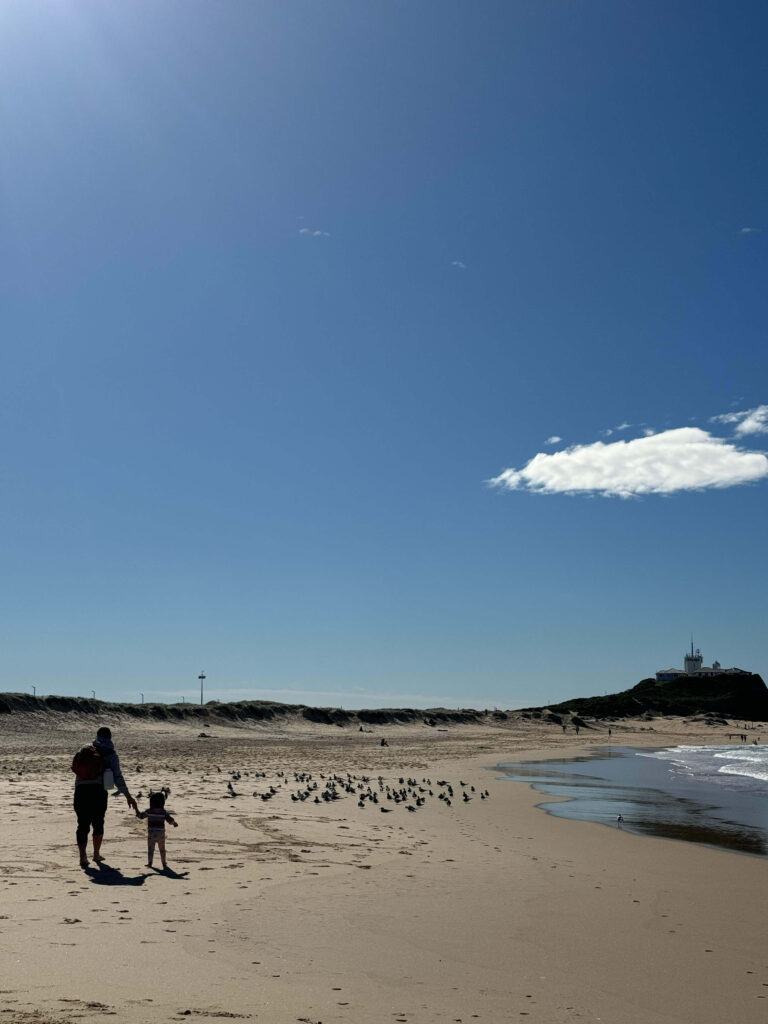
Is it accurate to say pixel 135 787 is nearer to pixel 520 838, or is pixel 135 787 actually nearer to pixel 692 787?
pixel 520 838

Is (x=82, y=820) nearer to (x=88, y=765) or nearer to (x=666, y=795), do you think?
(x=88, y=765)

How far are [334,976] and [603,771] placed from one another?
3256 centimetres

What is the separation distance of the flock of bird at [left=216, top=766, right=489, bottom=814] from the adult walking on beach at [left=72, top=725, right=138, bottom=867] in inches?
299

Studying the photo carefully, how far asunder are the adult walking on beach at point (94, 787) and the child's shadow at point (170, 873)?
93 cm

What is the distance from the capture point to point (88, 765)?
39.9ft

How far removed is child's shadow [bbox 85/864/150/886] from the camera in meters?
10.3

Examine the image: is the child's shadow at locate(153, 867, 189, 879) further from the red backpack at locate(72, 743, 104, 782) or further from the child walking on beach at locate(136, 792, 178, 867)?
the red backpack at locate(72, 743, 104, 782)

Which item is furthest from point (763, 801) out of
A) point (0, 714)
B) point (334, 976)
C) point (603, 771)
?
point (0, 714)

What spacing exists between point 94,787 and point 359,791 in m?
12.1

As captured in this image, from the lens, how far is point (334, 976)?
23.0ft

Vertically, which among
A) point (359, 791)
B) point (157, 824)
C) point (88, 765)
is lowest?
point (359, 791)

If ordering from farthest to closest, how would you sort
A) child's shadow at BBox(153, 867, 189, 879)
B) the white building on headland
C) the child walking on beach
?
the white building on headland
the child walking on beach
child's shadow at BBox(153, 867, 189, 879)

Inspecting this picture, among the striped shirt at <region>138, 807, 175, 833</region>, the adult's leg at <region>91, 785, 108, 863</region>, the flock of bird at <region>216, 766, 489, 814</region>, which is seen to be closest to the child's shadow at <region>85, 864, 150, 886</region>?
the adult's leg at <region>91, 785, 108, 863</region>

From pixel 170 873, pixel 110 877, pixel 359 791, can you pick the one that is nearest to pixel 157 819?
pixel 170 873
